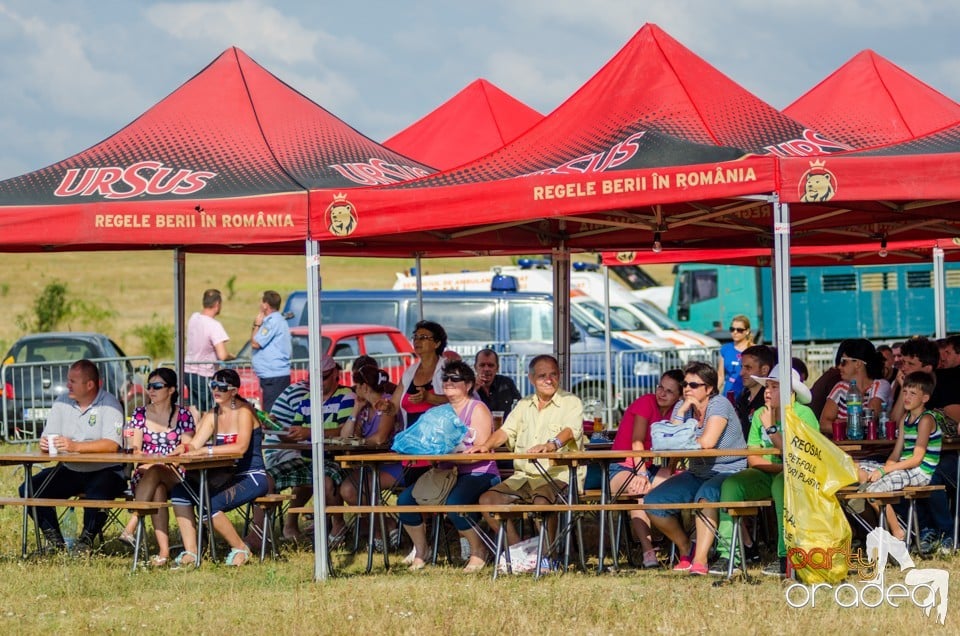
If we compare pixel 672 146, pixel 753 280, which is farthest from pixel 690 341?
pixel 672 146

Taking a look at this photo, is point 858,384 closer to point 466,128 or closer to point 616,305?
point 466,128

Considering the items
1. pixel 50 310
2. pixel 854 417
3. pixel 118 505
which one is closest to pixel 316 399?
pixel 118 505

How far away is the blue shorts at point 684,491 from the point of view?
25.8 feet

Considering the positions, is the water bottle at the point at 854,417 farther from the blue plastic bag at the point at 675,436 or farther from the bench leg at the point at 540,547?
the bench leg at the point at 540,547

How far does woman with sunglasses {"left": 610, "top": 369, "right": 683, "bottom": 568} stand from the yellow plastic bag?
1.37 metres

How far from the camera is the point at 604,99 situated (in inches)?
344

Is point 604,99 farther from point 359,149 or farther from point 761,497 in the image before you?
point 761,497

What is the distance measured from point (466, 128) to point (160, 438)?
16.9 ft

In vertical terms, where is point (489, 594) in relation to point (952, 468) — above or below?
below

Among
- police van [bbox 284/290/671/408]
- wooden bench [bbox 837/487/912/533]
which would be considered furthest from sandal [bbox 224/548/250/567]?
police van [bbox 284/290/671/408]

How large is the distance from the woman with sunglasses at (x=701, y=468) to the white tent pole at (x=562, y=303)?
3.10m

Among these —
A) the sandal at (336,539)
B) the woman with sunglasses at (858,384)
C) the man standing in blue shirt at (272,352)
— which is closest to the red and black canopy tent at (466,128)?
the man standing in blue shirt at (272,352)

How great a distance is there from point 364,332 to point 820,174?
10.2 meters

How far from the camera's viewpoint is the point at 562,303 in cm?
1127
